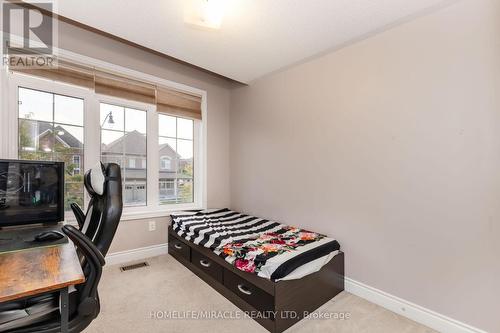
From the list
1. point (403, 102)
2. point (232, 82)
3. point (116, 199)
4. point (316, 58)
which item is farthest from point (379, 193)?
point (232, 82)

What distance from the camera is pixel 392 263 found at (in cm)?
194

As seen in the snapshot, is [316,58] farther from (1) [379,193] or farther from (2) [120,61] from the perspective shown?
(2) [120,61]

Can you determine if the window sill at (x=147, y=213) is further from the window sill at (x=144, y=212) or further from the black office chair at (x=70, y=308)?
the black office chair at (x=70, y=308)

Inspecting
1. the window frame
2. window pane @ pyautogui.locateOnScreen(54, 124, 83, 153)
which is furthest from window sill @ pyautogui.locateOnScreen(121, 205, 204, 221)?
window pane @ pyautogui.locateOnScreen(54, 124, 83, 153)

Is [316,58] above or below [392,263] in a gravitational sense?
above

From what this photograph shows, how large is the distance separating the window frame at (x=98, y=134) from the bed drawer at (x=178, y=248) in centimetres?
37

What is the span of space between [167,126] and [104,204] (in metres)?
2.21

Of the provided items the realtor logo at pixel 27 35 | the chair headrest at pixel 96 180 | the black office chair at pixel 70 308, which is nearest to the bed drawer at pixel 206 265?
the black office chair at pixel 70 308

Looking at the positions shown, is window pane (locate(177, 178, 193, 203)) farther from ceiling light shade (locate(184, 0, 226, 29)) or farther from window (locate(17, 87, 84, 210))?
ceiling light shade (locate(184, 0, 226, 29))

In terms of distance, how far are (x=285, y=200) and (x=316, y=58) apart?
5.40ft

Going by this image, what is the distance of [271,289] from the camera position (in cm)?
163

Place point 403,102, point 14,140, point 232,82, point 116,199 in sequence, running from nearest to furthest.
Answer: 1. point 116,199
2. point 403,102
3. point 14,140
4. point 232,82

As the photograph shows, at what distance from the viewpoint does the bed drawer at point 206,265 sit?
7.04 feet

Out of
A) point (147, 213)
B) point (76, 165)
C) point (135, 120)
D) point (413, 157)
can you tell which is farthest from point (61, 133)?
point (413, 157)
